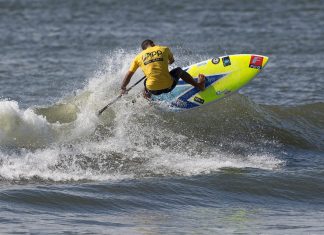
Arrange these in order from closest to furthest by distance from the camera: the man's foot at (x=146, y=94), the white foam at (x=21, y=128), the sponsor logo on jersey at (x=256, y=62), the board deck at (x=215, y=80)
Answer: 1. the man's foot at (x=146, y=94)
2. the white foam at (x=21, y=128)
3. the board deck at (x=215, y=80)
4. the sponsor logo on jersey at (x=256, y=62)

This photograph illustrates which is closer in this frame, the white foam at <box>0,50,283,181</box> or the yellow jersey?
the white foam at <box>0,50,283,181</box>

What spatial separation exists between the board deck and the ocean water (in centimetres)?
64

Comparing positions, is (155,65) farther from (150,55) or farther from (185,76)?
(185,76)

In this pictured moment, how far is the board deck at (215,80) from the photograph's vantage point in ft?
53.5

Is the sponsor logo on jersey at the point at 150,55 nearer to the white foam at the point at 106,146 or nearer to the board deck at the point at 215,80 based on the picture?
the board deck at the point at 215,80

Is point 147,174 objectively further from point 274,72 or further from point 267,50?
point 267,50

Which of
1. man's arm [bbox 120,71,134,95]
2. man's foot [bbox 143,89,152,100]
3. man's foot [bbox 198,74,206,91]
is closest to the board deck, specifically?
man's foot [bbox 198,74,206,91]

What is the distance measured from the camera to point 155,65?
1515cm

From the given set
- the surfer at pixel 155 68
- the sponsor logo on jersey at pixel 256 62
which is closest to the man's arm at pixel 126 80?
the surfer at pixel 155 68

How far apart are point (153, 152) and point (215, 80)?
219cm

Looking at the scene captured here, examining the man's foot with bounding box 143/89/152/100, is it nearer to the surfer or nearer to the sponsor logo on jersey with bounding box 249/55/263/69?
the surfer

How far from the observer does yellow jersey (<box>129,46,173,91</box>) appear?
49.6 ft

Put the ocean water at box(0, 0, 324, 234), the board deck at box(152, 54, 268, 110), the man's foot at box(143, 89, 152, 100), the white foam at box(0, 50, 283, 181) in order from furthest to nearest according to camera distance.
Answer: the board deck at box(152, 54, 268, 110), the man's foot at box(143, 89, 152, 100), the white foam at box(0, 50, 283, 181), the ocean water at box(0, 0, 324, 234)

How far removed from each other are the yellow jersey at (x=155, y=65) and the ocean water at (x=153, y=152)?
0.98 metres
